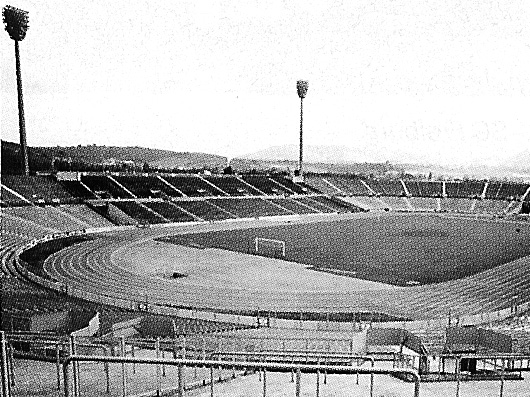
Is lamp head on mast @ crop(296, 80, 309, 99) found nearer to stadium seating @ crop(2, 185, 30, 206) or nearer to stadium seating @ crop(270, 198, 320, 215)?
stadium seating @ crop(270, 198, 320, 215)

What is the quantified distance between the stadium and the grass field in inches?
5.9

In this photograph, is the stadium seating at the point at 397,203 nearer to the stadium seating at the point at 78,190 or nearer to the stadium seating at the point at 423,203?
the stadium seating at the point at 423,203

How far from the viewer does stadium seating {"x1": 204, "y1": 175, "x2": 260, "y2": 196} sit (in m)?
49.1

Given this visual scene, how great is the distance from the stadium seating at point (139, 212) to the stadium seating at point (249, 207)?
6603 millimetres

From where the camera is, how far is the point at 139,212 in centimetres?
3862

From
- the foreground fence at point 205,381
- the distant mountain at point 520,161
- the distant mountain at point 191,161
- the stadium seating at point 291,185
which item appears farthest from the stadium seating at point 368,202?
the foreground fence at point 205,381

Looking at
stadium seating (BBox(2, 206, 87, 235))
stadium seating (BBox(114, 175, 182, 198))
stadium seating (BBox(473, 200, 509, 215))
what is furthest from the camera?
stadium seating (BBox(473, 200, 509, 215))

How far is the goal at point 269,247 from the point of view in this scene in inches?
1030

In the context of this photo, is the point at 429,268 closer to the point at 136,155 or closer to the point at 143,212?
the point at 143,212

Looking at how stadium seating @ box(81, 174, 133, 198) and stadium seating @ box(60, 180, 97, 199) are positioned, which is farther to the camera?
stadium seating @ box(81, 174, 133, 198)

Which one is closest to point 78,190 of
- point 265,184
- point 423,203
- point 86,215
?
point 86,215

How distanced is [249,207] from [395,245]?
17927 mm

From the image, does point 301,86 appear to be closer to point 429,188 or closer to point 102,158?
point 429,188

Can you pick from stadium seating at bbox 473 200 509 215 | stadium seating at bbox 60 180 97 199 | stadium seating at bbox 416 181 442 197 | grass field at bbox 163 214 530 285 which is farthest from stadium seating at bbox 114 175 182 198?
stadium seating at bbox 473 200 509 215
